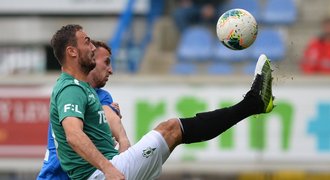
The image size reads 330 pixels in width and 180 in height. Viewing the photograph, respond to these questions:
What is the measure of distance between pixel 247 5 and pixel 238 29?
26.7 ft

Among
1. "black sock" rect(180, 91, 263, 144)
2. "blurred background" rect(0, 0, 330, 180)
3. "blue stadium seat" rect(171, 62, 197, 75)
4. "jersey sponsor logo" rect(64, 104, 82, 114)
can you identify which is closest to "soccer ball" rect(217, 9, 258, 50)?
"black sock" rect(180, 91, 263, 144)

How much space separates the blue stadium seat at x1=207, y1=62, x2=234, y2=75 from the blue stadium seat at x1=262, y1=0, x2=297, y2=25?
1068 millimetres

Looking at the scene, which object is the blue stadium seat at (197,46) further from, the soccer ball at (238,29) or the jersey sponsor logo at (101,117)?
the jersey sponsor logo at (101,117)

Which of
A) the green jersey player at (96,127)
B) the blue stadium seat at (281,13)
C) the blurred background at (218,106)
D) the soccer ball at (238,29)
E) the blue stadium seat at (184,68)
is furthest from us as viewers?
the blue stadium seat at (281,13)

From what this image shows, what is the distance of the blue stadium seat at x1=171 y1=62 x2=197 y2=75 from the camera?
15078 mm

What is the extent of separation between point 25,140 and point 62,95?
5999 mm

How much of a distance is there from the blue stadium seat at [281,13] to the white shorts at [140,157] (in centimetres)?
842

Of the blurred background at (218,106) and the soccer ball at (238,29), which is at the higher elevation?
the soccer ball at (238,29)

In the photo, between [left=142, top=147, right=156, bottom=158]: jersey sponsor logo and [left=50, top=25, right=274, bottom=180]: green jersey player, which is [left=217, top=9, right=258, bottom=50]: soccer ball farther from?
[left=142, top=147, right=156, bottom=158]: jersey sponsor logo

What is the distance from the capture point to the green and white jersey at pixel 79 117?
7027 mm

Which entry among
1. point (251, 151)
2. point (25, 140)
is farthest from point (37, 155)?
point (251, 151)

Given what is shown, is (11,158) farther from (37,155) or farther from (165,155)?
(165,155)

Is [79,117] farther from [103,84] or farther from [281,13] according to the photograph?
[281,13]

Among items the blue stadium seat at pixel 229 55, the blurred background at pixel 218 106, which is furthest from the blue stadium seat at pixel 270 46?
the blue stadium seat at pixel 229 55
